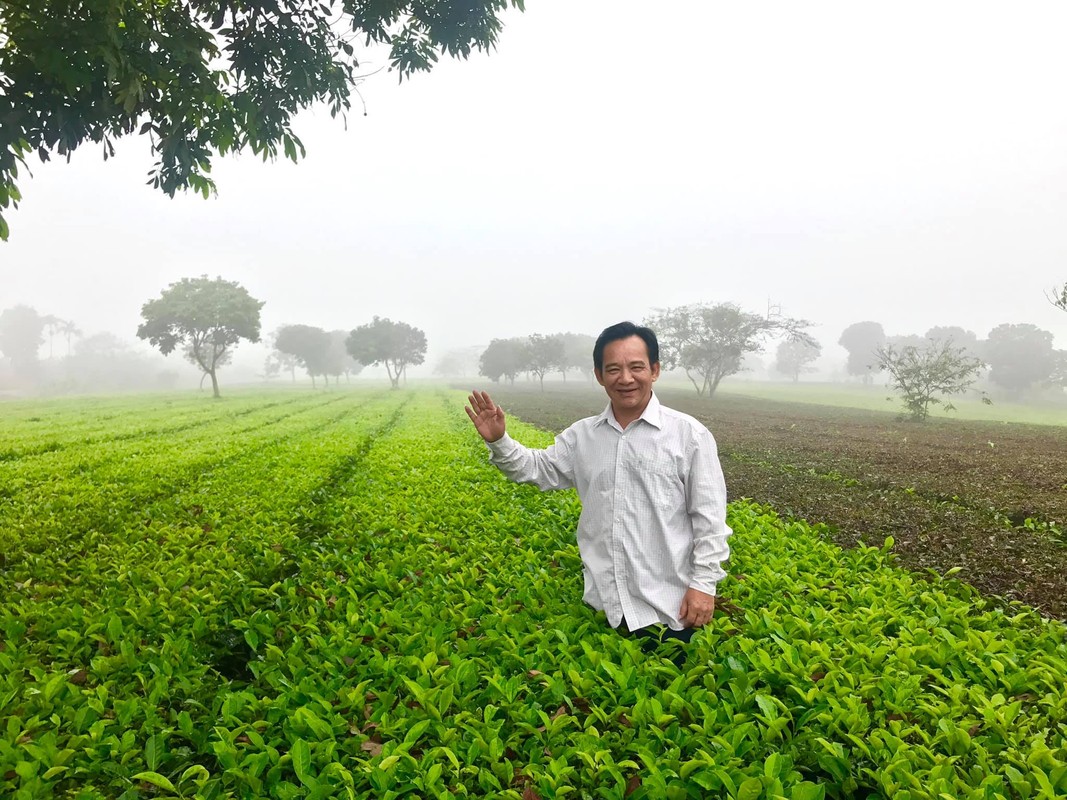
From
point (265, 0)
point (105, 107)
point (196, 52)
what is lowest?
point (105, 107)

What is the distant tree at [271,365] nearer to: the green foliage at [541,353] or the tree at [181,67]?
the green foliage at [541,353]

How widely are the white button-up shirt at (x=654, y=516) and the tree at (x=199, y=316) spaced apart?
4749cm

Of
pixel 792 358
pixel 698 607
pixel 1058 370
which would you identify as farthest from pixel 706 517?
pixel 792 358

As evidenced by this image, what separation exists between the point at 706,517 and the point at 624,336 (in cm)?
138

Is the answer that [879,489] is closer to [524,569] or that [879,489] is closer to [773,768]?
[524,569]

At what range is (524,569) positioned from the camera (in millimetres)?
5508

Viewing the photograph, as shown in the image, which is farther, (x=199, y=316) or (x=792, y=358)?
(x=792, y=358)

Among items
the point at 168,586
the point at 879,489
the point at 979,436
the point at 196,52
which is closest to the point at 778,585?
the point at 168,586

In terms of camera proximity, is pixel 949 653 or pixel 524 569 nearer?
pixel 949 653

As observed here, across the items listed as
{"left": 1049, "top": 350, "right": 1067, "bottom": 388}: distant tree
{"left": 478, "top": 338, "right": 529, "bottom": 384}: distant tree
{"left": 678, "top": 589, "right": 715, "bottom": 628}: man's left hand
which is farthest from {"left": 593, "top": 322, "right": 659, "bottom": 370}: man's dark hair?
{"left": 1049, "top": 350, "right": 1067, "bottom": 388}: distant tree

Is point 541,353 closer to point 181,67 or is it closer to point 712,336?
→ point 712,336

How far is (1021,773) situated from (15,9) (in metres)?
10.1

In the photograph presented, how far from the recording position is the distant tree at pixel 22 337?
360ft

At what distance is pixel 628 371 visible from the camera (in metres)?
3.62
